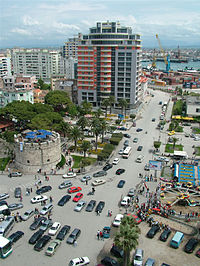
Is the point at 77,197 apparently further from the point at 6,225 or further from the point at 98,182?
the point at 6,225

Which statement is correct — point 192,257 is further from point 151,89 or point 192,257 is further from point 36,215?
point 151,89

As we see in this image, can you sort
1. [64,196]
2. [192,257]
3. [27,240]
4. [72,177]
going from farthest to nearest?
[72,177], [64,196], [27,240], [192,257]

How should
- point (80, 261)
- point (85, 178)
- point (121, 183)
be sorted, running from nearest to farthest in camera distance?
point (80, 261), point (121, 183), point (85, 178)

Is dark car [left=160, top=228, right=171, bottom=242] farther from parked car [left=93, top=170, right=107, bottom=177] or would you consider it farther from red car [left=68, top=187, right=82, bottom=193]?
parked car [left=93, top=170, right=107, bottom=177]

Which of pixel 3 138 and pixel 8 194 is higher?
pixel 3 138

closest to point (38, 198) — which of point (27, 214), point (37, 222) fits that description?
point (27, 214)

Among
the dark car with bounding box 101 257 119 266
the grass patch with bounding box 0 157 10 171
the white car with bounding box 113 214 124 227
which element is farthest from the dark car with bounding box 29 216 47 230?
the grass patch with bounding box 0 157 10 171

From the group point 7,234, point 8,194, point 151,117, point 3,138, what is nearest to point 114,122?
point 151,117
